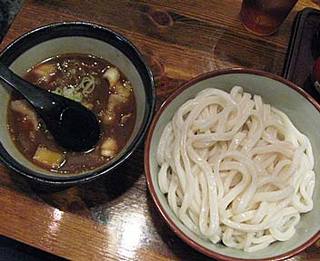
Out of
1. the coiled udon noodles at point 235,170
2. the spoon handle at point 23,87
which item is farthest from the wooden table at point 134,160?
the spoon handle at point 23,87

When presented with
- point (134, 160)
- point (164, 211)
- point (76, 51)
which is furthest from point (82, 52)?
point (164, 211)

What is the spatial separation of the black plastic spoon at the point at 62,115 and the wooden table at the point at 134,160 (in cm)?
13

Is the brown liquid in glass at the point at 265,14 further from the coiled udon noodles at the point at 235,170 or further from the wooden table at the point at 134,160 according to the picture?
the coiled udon noodles at the point at 235,170

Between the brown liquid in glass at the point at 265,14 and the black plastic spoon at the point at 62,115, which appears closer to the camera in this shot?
the black plastic spoon at the point at 62,115

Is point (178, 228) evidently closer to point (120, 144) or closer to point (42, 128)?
point (120, 144)

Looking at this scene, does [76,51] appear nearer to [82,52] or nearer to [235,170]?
[82,52]

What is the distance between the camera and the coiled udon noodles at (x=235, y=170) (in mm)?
1278

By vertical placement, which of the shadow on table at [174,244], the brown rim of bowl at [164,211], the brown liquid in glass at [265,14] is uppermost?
the brown liquid in glass at [265,14]

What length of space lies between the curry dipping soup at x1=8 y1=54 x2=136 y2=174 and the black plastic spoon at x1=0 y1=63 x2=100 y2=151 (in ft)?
0.09

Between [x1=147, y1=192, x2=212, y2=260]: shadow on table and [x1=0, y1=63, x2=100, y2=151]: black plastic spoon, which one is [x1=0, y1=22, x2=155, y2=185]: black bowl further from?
[x1=147, y1=192, x2=212, y2=260]: shadow on table

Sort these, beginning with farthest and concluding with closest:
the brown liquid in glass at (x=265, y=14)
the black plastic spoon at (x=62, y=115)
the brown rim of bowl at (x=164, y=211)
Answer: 1. the brown liquid in glass at (x=265, y=14)
2. the black plastic spoon at (x=62, y=115)
3. the brown rim of bowl at (x=164, y=211)

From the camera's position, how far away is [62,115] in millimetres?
1339

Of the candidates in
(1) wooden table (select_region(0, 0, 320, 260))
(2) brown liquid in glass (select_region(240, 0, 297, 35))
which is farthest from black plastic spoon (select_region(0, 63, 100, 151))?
(2) brown liquid in glass (select_region(240, 0, 297, 35))

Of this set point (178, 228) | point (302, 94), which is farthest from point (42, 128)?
point (302, 94)
